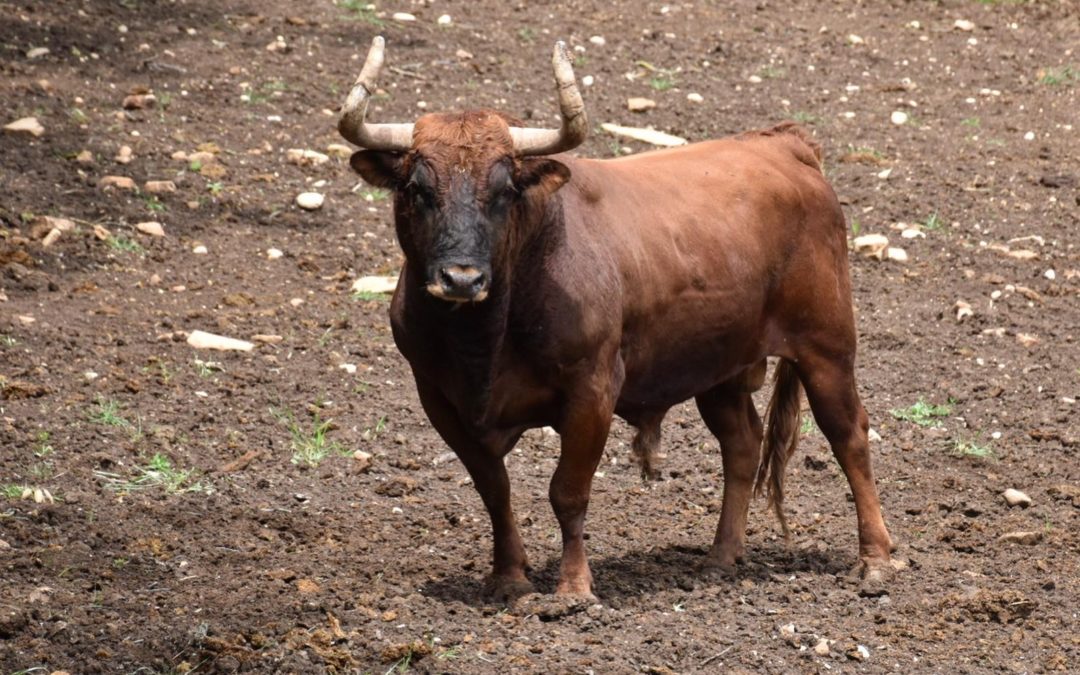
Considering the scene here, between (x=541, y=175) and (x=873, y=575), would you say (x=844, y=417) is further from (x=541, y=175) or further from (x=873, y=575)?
(x=541, y=175)

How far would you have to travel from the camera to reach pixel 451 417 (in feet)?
23.2

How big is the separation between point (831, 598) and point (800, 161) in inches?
89.4

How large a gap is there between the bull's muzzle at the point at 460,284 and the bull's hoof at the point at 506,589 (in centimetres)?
149

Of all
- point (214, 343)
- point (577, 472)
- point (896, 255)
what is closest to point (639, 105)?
point (896, 255)

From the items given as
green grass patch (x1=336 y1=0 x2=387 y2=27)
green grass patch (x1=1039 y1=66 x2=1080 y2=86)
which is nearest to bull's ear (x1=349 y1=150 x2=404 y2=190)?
green grass patch (x1=336 y1=0 x2=387 y2=27)

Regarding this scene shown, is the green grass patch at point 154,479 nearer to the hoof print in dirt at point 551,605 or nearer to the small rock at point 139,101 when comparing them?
the hoof print in dirt at point 551,605

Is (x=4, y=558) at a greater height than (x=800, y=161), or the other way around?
(x=800, y=161)

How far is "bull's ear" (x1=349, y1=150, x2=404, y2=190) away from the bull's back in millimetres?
770

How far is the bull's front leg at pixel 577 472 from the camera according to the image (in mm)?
6840

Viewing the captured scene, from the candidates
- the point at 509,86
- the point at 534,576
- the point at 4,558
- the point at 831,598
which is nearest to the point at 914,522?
the point at 831,598

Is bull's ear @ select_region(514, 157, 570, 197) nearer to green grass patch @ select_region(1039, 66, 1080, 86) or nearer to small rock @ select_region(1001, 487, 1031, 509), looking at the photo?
Result: small rock @ select_region(1001, 487, 1031, 509)

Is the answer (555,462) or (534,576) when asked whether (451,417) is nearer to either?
(534,576)

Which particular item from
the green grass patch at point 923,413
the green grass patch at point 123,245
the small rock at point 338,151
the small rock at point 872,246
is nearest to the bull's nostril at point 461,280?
the green grass patch at point 923,413

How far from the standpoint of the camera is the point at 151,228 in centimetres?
1130
